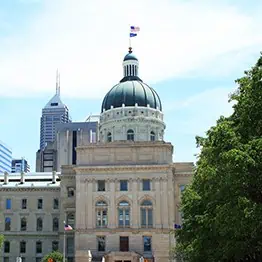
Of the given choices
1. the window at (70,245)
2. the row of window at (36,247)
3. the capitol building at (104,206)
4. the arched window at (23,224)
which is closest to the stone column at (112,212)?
the capitol building at (104,206)

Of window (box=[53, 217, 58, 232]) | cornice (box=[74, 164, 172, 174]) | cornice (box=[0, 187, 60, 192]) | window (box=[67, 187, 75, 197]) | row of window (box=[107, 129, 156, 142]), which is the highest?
row of window (box=[107, 129, 156, 142])

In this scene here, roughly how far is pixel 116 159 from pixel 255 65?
185ft

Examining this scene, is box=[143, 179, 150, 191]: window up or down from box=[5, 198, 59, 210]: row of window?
up

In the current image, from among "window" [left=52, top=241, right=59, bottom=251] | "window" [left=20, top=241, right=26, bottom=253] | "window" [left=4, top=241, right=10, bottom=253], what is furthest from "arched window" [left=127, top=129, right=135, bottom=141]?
"window" [left=4, top=241, right=10, bottom=253]

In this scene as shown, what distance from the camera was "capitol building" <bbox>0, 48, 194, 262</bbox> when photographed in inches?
3374

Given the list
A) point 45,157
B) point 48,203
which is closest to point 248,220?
point 48,203

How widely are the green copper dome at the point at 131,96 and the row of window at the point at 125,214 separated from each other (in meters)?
24.5

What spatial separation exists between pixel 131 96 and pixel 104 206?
26.3 metres

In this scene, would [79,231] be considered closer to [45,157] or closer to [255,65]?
[255,65]

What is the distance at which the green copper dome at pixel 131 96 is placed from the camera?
10594 centimetres

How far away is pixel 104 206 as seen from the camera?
286 feet

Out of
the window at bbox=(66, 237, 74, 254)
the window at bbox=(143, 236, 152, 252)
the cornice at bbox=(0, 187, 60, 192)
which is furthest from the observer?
the cornice at bbox=(0, 187, 60, 192)

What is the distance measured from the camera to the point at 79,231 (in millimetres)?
86000

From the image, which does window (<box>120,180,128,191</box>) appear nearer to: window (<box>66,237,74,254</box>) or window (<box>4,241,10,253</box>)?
window (<box>66,237,74,254</box>)
